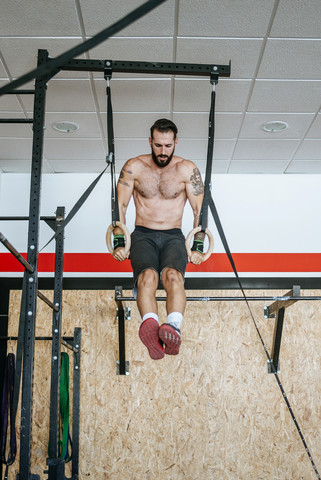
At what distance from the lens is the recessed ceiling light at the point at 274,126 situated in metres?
4.71

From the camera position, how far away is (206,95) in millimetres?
4250

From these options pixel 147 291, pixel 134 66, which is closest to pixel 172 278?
pixel 147 291

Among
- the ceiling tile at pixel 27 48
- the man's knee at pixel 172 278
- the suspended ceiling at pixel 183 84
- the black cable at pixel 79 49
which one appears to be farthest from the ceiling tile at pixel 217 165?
the black cable at pixel 79 49

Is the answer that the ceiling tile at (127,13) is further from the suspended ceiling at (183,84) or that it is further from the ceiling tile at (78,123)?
the ceiling tile at (78,123)

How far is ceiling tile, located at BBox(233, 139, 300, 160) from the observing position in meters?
5.09

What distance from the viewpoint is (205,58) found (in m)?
3.78

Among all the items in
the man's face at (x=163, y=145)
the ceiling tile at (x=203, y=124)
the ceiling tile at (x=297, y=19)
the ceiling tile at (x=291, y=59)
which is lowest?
the man's face at (x=163, y=145)

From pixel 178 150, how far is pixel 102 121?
3.16ft

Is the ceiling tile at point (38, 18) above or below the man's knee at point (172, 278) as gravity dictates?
above

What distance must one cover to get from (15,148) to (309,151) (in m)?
2.96

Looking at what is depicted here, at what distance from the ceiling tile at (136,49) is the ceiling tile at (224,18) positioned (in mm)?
202

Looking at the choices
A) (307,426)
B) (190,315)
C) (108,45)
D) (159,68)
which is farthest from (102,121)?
(307,426)

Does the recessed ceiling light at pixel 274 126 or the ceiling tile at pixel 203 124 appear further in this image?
the recessed ceiling light at pixel 274 126

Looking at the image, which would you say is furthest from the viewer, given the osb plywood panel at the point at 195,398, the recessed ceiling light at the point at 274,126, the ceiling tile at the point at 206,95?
the osb plywood panel at the point at 195,398
